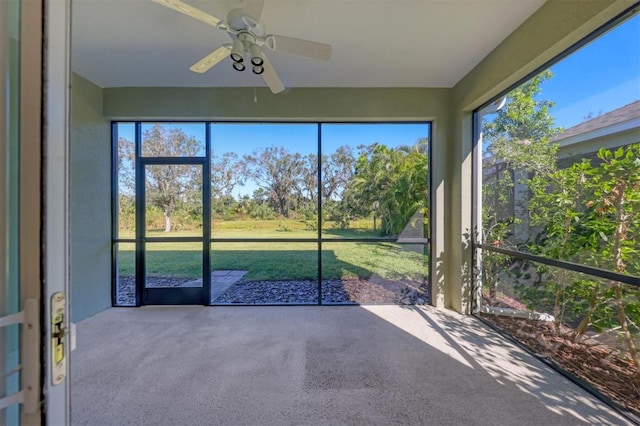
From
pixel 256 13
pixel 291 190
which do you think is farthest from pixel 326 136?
pixel 256 13

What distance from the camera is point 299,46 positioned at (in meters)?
2.04

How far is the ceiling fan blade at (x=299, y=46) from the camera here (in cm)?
199

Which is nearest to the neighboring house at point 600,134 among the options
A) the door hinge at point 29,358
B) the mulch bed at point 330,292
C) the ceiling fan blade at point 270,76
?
the mulch bed at point 330,292

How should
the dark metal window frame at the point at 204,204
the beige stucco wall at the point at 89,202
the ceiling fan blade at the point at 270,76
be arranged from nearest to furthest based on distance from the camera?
1. the ceiling fan blade at the point at 270,76
2. the beige stucco wall at the point at 89,202
3. the dark metal window frame at the point at 204,204

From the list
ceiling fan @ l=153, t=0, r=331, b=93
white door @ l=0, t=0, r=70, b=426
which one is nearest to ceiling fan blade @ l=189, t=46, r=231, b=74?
ceiling fan @ l=153, t=0, r=331, b=93

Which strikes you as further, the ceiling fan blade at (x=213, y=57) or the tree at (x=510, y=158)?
the tree at (x=510, y=158)

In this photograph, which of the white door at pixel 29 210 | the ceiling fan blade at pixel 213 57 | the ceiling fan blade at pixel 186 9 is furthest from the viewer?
the ceiling fan blade at pixel 213 57

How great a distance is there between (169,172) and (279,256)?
194 centimetres

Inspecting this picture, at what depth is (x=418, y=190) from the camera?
3777 millimetres

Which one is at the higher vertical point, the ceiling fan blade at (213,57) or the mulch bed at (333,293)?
the ceiling fan blade at (213,57)

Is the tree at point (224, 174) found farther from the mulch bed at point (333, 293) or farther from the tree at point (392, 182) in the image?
the tree at point (392, 182)

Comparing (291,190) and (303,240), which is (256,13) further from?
(303,240)

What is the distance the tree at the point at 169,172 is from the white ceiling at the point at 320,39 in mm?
669

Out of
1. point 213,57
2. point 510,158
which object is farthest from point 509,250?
point 213,57
